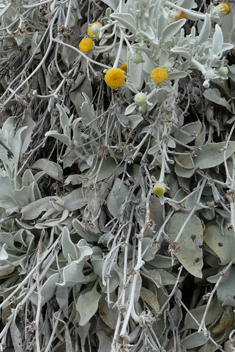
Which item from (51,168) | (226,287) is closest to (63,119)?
(51,168)

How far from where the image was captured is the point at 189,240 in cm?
77

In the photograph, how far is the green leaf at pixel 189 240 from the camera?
2.43 feet

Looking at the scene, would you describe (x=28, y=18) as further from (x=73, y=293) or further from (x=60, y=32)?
(x=73, y=293)

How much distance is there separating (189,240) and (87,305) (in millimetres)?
238

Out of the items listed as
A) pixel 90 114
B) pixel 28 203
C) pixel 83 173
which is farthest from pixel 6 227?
pixel 90 114

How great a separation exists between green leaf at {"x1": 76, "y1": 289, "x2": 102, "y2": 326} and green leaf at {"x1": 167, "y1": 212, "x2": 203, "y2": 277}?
0.18m

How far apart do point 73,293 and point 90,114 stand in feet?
1.25

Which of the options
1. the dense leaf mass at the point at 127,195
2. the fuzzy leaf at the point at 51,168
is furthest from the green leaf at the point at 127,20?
the fuzzy leaf at the point at 51,168

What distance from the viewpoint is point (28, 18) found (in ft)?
3.16

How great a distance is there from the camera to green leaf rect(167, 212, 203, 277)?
2.43 feet

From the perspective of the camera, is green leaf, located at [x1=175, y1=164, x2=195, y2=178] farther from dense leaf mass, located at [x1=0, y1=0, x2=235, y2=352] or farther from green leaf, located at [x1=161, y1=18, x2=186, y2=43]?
green leaf, located at [x1=161, y1=18, x2=186, y2=43]

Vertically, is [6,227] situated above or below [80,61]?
below

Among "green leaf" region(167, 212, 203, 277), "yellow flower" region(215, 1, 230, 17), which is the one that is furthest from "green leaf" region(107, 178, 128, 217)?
"yellow flower" region(215, 1, 230, 17)

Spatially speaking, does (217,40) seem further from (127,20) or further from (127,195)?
(127,195)
